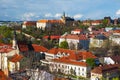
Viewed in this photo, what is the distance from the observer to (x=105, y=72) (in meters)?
25.9

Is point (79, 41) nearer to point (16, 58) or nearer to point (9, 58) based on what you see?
point (9, 58)

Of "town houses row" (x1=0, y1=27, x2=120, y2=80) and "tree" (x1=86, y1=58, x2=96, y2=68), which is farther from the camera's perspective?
"tree" (x1=86, y1=58, x2=96, y2=68)

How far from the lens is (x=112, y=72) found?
2670 centimetres

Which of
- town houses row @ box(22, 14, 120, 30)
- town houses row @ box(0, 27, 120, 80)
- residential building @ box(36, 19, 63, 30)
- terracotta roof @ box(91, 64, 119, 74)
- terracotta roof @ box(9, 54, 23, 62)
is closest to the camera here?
terracotta roof @ box(91, 64, 119, 74)

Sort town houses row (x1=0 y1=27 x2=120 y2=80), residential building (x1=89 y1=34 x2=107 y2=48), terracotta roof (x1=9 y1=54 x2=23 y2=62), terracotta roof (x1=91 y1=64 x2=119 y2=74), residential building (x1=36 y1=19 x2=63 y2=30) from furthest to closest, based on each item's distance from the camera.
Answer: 1. residential building (x1=36 y1=19 x2=63 y2=30)
2. residential building (x1=89 y1=34 x2=107 y2=48)
3. terracotta roof (x1=9 y1=54 x2=23 y2=62)
4. town houses row (x1=0 y1=27 x2=120 y2=80)
5. terracotta roof (x1=91 y1=64 x2=119 y2=74)

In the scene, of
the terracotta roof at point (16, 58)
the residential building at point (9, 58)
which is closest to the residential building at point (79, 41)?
the residential building at point (9, 58)

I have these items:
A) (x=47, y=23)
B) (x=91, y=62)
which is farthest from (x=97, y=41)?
(x=47, y=23)

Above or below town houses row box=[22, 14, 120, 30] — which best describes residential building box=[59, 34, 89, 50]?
below

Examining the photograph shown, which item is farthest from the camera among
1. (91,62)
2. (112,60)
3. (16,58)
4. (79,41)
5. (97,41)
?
(79,41)

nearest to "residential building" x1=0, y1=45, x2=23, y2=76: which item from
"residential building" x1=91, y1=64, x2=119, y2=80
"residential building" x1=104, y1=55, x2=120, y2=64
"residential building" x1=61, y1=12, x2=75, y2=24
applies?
"residential building" x1=91, y1=64, x2=119, y2=80

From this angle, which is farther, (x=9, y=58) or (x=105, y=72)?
(x=9, y=58)

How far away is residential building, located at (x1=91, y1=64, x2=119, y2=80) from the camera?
25578mm

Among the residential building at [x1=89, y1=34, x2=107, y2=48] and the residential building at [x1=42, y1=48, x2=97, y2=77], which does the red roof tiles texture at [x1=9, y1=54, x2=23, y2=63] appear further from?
the residential building at [x1=89, y1=34, x2=107, y2=48]

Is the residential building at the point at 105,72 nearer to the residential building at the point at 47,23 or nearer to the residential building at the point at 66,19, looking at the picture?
the residential building at the point at 47,23
